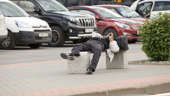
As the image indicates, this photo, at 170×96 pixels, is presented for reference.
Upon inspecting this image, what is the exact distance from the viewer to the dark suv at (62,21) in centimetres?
2205

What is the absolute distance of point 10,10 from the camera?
2100 centimetres

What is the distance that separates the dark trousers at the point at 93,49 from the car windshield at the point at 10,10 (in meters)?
9.06

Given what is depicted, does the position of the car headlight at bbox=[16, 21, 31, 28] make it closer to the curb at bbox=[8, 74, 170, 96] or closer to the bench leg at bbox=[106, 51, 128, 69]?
the bench leg at bbox=[106, 51, 128, 69]

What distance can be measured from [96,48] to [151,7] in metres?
19.0

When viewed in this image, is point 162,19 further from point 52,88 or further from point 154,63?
point 52,88

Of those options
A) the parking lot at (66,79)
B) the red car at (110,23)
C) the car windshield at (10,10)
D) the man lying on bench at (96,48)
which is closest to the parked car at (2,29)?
the car windshield at (10,10)

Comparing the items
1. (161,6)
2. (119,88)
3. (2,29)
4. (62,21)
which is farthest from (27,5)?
(119,88)

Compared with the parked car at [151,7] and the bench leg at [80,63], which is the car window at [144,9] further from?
the bench leg at [80,63]

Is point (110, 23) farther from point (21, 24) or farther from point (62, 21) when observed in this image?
point (21, 24)

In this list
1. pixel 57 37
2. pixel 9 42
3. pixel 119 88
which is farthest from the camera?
pixel 57 37

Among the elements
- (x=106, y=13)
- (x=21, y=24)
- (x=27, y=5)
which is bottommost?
(x=106, y=13)

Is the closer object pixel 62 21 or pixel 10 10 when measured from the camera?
pixel 10 10

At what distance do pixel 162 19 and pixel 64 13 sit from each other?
895 centimetres

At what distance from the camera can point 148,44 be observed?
543 inches
